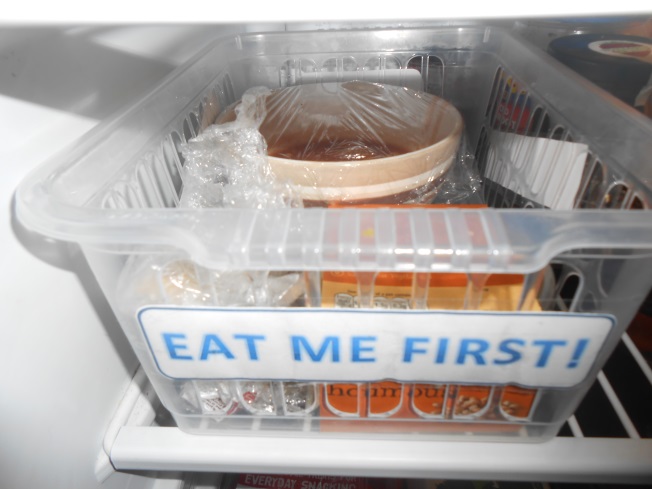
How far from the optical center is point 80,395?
40 cm

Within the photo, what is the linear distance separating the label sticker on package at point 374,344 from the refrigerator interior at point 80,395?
3.2 inches

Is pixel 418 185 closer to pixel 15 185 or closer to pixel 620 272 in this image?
pixel 620 272

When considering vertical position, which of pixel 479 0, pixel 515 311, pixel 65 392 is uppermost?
pixel 479 0

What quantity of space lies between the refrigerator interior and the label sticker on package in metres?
0.08

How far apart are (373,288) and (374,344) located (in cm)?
4

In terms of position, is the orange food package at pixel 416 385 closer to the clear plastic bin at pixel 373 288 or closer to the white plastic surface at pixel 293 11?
the clear plastic bin at pixel 373 288

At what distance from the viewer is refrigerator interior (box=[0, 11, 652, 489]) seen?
0.33 metres

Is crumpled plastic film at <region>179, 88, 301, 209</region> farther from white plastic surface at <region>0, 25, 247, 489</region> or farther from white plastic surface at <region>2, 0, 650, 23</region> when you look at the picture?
white plastic surface at <region>2, 0, 650, 23</region>

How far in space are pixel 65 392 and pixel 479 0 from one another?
41 cm

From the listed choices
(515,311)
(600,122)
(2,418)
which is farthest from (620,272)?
(2,418)

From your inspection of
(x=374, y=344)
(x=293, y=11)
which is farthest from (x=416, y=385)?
(x=293, y=11)

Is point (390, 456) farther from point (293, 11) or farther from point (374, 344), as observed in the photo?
point (293, 11)

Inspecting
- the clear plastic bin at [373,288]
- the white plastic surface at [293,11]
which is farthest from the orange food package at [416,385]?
the white plastic surface at [293,11]

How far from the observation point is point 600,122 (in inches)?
15.9
